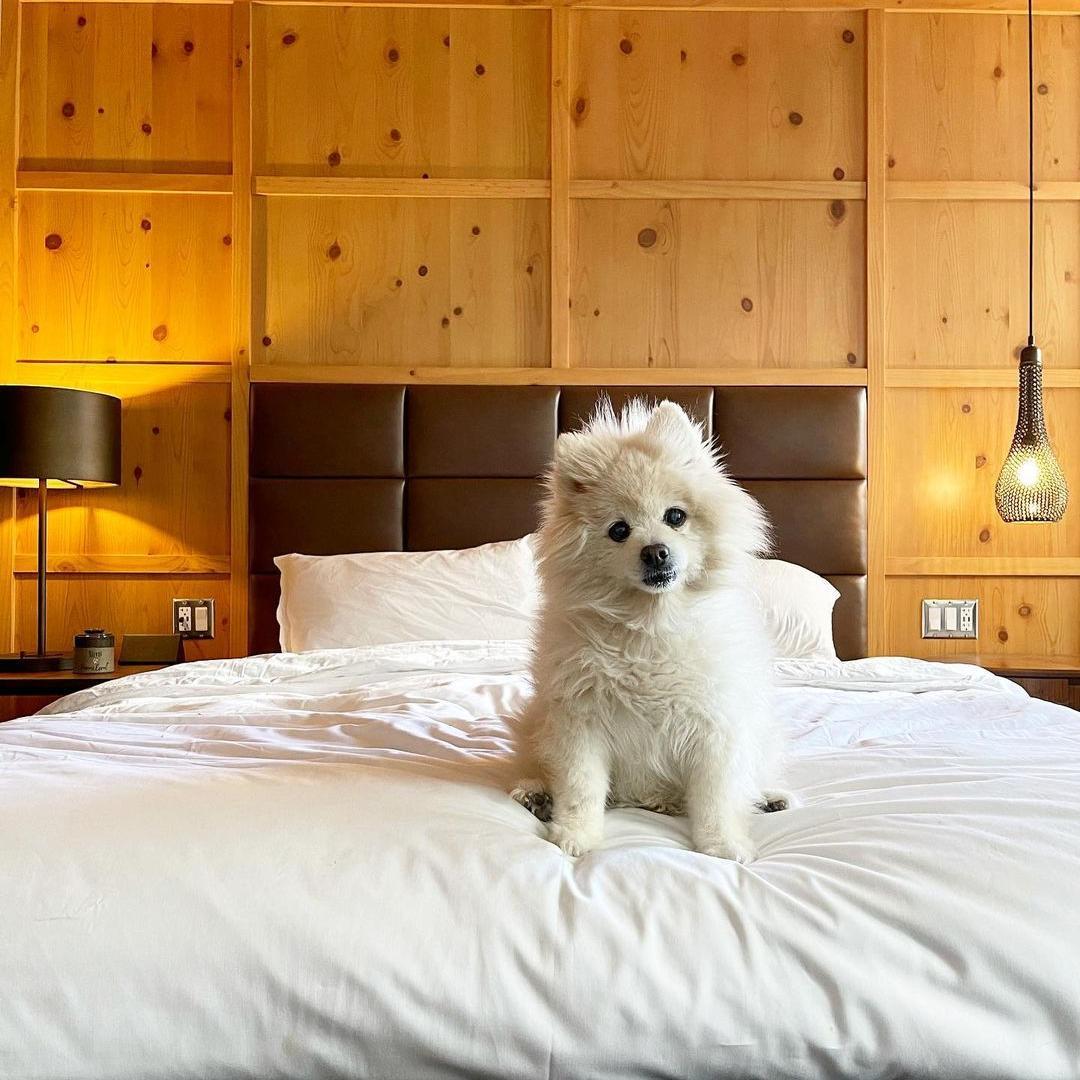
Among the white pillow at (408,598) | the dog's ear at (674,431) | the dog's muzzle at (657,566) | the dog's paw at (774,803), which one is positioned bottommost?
the dog's paw at (774,803)

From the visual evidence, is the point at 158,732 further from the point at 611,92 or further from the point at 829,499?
the point at 611,92

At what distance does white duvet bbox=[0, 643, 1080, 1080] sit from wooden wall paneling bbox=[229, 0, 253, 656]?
2507 millimetres

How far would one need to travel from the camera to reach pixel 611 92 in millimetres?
3725

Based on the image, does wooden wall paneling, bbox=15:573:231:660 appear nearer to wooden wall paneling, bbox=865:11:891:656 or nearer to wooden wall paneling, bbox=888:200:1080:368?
wooden wall paneling, bbox=865:11:891:656

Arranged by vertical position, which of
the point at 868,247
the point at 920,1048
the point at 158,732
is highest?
the point at 868,247

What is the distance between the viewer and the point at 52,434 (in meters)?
3.21

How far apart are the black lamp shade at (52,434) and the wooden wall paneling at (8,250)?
385mm

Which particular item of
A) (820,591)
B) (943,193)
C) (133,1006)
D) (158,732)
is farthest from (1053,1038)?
(943,193)

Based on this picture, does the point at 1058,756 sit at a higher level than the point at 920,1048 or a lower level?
higher

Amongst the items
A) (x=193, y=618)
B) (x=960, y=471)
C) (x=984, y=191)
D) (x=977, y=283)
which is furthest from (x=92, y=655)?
(x=984, y=191)

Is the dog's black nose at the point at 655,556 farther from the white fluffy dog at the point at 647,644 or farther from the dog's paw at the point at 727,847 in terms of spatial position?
the dog's paw at the point at 727,847

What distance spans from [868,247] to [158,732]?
3022mm

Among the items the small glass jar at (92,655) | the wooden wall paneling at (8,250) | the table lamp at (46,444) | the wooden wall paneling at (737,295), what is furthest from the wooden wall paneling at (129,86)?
the small glass jar at (92,655)

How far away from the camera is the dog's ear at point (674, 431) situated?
1342mm
